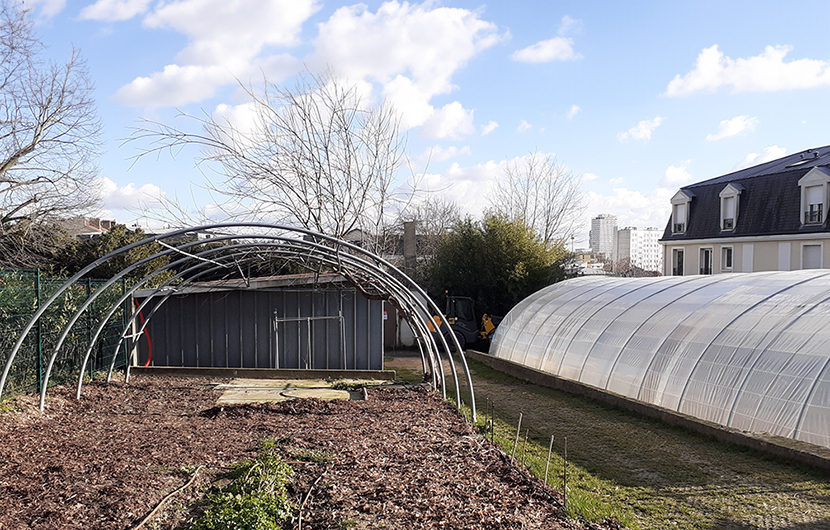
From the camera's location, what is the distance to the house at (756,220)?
23516 millimetres

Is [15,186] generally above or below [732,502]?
above

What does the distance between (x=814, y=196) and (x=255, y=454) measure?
24951 mm

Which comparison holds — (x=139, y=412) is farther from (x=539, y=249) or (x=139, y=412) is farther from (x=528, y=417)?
(x=539, y=249)

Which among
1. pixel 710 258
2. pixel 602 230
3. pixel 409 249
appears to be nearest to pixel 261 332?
pixel 409 249

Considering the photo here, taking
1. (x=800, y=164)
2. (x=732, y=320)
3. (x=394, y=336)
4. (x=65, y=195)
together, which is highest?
→ (x=800, y=164)

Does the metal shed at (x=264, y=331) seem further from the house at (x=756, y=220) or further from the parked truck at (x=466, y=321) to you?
the house at (x=756, y=220)

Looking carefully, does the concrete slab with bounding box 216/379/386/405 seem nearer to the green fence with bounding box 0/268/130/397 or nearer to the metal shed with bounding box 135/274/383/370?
the metal shed with bounding box 135/274/383/370

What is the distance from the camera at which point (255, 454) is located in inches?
265

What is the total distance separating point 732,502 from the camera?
19.2ft

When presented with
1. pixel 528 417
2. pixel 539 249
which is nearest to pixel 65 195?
pixel 528 417

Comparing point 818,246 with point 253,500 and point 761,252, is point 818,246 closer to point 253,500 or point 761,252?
point 761,252

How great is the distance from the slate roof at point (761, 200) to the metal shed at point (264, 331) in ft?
64.7

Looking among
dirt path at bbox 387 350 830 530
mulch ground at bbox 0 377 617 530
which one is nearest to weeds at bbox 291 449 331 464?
mulch ground at bbox 0 377 617 530

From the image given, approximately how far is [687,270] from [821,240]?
6.65m
